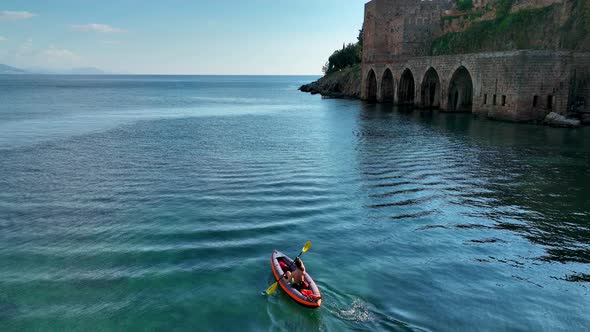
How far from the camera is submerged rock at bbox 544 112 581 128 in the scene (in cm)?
3684

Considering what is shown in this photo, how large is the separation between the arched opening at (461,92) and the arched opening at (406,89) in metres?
13.1

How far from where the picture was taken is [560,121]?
37.1 metres

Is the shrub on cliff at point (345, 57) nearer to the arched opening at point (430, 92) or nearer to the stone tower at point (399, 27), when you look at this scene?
the stone tower at point (399, 27)

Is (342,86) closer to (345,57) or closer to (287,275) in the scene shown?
(345,57)

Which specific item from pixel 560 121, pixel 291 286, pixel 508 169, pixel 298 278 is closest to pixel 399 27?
pixel 560 121

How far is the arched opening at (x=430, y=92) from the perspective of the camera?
2158 inches

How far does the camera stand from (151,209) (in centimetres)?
1744

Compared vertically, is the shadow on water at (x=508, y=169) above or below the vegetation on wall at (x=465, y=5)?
below

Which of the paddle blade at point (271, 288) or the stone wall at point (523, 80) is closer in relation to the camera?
the paddle blade at point (271, 288)

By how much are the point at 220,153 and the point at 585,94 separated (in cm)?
2981

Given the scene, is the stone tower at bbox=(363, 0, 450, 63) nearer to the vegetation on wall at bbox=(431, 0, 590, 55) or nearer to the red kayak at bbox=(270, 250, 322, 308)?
the vegetation on wall at bbox=(431, 0, 590, 55)

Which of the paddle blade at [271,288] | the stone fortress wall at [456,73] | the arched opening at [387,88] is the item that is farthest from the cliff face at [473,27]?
the paddle blade at [271,288]

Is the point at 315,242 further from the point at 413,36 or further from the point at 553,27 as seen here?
the point at 413,36

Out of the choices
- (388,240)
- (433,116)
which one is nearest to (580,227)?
(388,240)
